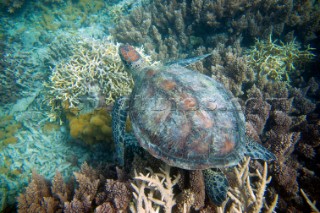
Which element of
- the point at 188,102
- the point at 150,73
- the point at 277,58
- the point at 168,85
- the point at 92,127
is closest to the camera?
the point at 188,102

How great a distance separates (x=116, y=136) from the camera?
9.45ft

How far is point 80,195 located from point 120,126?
3.59ft

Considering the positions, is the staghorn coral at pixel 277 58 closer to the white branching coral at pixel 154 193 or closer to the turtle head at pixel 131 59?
the turtle head at pixel 131 59

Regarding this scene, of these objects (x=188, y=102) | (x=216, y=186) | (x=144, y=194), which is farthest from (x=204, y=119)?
(x=144, y=194)

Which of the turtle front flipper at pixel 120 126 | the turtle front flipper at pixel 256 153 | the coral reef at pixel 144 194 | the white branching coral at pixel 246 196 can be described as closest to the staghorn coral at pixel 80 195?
the coral reef at pixel 144 194

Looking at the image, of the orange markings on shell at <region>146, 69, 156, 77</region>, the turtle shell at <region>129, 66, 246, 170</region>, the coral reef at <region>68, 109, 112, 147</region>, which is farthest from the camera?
the coral reef at <region>68, 109, 112, 147</region>

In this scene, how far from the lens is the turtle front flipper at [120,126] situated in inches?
108

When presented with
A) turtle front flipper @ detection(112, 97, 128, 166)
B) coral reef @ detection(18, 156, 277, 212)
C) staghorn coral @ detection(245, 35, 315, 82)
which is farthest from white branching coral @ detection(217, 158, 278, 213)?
staghorn coral @ detection(245, 35, 315, 82)

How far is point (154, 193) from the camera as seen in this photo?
2.39m

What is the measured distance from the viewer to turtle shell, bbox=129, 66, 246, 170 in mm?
2172

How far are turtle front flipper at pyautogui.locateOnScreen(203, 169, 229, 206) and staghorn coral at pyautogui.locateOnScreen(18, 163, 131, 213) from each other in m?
1.00

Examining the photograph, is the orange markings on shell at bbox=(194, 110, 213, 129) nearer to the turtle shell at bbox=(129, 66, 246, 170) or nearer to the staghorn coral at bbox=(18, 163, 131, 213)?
the turtle shell at bbox=(129, 66, 246, 170)

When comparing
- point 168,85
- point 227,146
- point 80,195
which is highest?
point 168,85

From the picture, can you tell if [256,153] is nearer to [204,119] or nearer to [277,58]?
[204,119]
